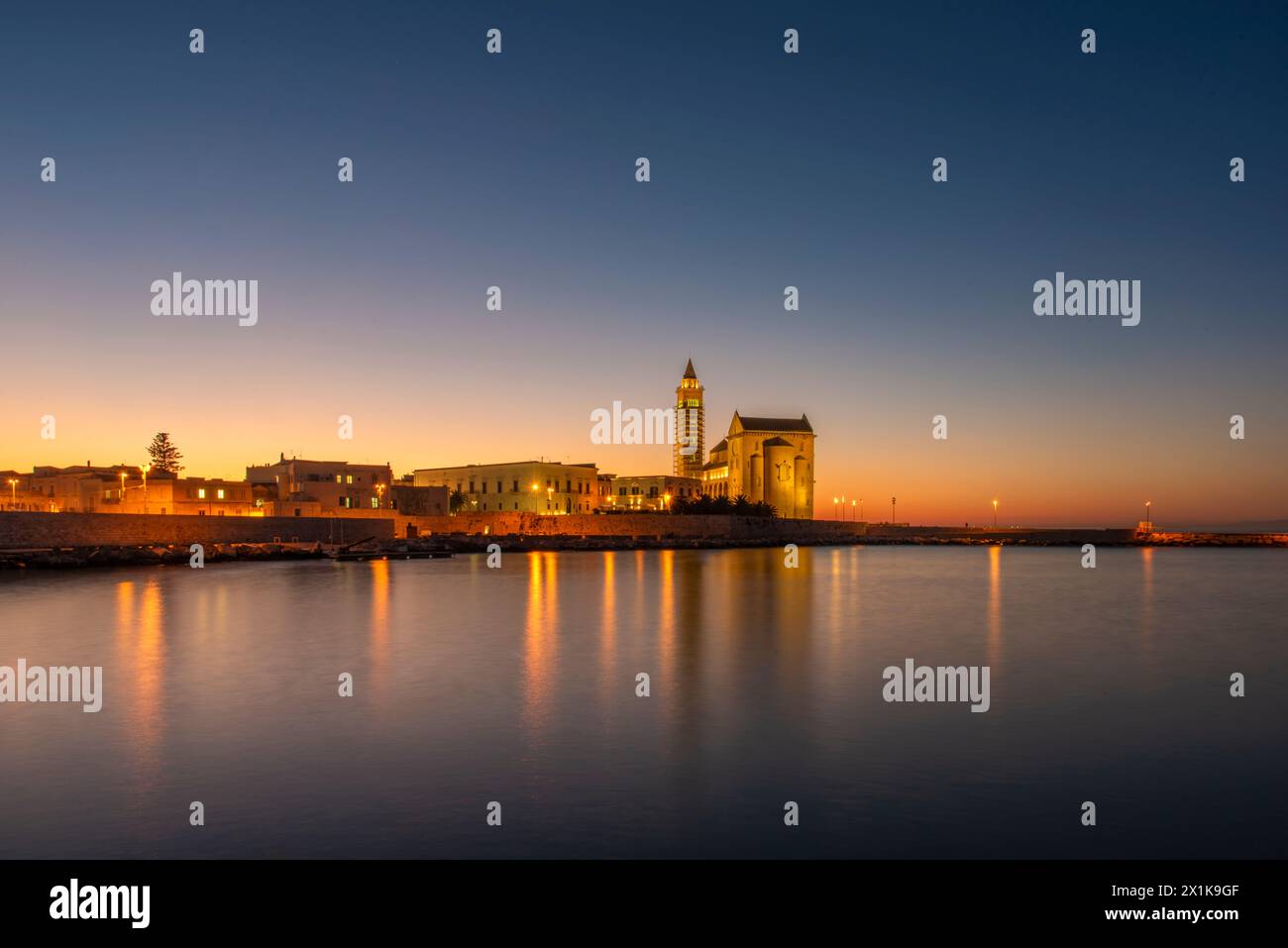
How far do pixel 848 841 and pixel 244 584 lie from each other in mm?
28666

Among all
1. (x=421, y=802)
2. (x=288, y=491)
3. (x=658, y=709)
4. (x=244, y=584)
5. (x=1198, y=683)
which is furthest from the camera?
(x=288, y=491)

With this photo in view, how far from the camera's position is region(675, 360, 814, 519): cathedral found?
93.9 metres

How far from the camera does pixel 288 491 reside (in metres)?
59.7

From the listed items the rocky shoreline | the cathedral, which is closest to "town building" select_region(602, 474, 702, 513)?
the cathedral

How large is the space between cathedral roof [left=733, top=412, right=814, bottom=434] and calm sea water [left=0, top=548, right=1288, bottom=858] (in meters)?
75.0

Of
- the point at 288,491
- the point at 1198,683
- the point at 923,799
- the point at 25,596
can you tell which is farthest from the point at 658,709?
the point at 288,491

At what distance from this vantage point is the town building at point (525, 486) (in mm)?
74375

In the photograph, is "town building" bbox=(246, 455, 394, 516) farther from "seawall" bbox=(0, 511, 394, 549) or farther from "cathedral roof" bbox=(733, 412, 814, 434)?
"cathedral roof" bbox=(733, 412, 814, 434)

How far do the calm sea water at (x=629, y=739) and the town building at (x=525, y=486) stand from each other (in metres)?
52.3
